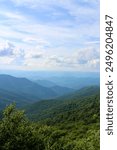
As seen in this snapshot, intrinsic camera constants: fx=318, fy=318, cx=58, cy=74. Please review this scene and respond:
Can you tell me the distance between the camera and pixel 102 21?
6867 mm

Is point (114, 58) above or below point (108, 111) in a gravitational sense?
above

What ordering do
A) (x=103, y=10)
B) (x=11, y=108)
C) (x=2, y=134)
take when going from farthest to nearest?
(x=11, y=108) → (x=2, y=134) → (x=103, y=10)

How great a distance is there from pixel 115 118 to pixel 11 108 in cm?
3239

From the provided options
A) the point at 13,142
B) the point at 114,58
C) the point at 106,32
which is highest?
the point at 106,32

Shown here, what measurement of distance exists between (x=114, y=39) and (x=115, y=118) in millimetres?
1718

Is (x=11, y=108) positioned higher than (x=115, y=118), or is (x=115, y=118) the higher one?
(x=11, y=108)

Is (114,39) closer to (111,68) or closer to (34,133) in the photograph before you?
(111,68)

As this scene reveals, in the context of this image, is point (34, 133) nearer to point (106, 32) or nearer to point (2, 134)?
point (2, 134)

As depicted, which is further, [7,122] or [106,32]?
[7,122]

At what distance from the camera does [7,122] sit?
36812mm

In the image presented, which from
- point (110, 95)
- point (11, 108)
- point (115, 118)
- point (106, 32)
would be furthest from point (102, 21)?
point (11, 108)

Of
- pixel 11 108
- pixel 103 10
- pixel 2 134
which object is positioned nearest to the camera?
pixel 103 10

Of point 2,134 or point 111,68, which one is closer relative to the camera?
point 111,68

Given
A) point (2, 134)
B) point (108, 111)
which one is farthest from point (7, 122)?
point (108, 111)
